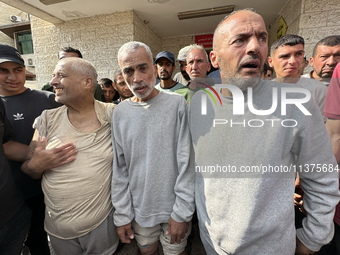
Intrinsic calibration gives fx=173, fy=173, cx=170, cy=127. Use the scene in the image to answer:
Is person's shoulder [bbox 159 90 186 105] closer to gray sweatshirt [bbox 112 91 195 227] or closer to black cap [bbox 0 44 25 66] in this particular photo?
gray sweatshirt [bbox 112 91 195 227]

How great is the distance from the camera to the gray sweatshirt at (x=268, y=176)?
98cm

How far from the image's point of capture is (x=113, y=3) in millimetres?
4609

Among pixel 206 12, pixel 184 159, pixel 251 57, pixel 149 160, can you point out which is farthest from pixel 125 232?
pixel 206 12

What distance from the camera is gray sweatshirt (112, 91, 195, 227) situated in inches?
51.8

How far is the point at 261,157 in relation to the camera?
1003mm

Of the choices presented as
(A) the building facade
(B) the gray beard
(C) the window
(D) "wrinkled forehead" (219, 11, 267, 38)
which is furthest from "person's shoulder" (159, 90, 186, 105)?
(C) the window

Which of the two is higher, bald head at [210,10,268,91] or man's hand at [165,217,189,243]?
bald head at [210,10,268,91]

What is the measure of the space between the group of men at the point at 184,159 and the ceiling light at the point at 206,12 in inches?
185

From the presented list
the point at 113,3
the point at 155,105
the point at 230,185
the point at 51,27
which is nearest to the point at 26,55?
the point at 51,27

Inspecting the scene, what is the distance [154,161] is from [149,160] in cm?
4

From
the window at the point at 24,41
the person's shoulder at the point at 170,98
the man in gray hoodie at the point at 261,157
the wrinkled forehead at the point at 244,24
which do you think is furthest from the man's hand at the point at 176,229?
the window at the point at 24,41

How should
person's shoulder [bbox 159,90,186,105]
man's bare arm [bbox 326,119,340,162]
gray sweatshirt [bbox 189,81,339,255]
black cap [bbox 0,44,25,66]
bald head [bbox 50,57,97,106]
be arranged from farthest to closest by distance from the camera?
black cap [bbox 0,44,25,66], bald head [bbox 50,57,97,106], person's shoulder [bbox 159,90,186,105], man's bare arm [bbox 326,119,340,162], gray sweatshirt [bbox 189,81,339,255]

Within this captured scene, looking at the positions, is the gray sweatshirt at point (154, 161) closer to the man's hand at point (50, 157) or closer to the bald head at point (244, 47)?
the man's hand at point (50, 157)

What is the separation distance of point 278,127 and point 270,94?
0.20 m
